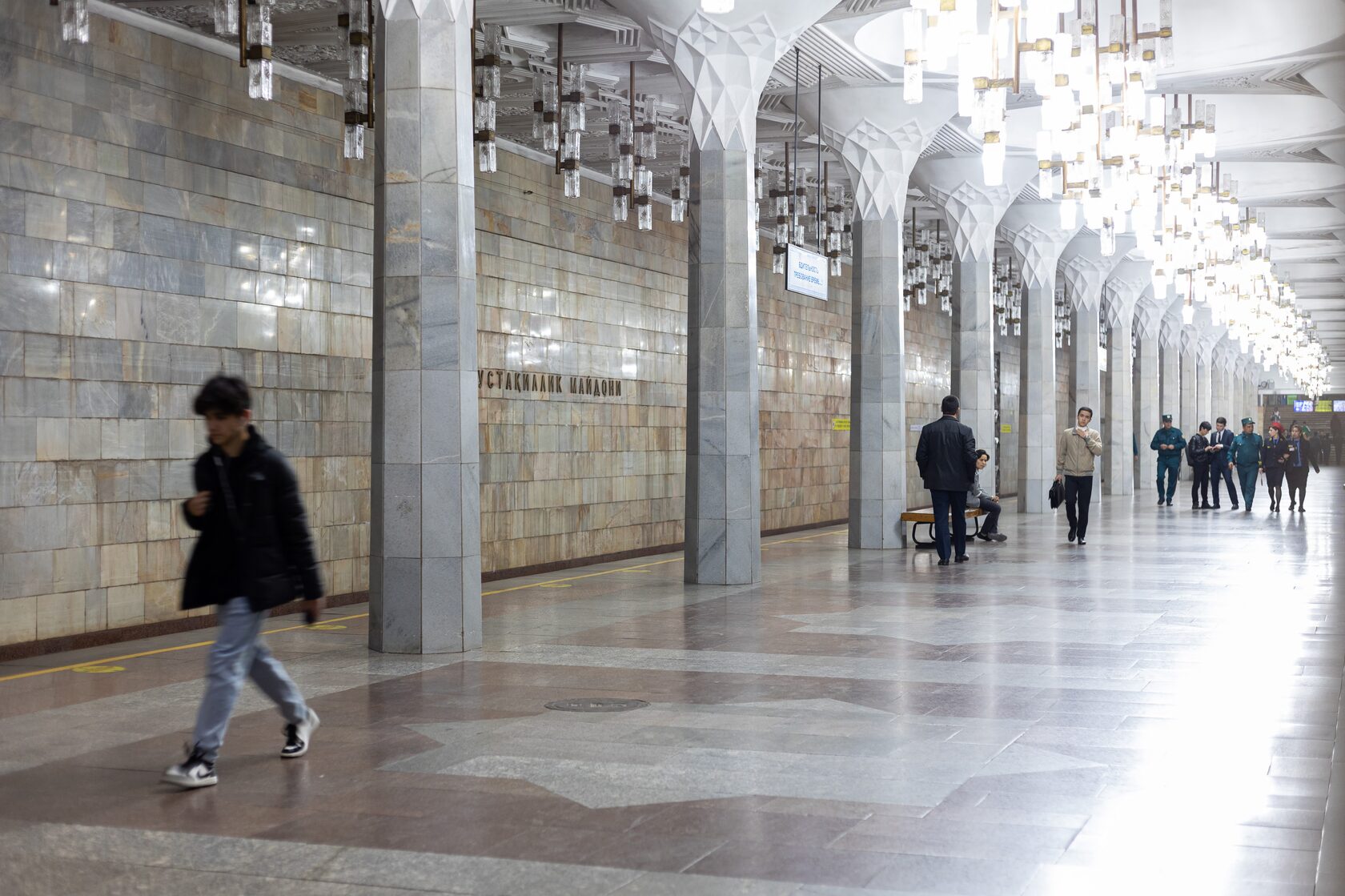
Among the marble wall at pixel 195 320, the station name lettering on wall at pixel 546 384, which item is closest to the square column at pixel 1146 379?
the station name lettering on wall at pixel 546 384

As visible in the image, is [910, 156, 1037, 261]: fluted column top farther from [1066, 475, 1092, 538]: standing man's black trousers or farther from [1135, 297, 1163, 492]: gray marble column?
[1135, 297, 1163, 492]: gray marble column

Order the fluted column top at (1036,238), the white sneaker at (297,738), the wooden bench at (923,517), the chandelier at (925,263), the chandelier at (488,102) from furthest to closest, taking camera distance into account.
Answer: the fluted column top at (1036,238), the chandelier at (925,263), the wooden bench at (923,517), the chandelier at (488,102), the white sneaker at (297,738)

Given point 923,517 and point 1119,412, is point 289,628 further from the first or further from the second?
point 1119,412

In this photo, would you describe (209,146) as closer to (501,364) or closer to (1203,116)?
Result: (501,364)

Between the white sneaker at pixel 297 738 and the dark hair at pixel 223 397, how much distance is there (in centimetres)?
154

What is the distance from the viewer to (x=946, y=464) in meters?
16.4

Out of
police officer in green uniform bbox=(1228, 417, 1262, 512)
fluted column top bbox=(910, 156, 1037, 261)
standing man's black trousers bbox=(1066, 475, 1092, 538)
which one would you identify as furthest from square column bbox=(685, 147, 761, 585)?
police officer in green uniform bbox=(1228, 417, 1262, 512)

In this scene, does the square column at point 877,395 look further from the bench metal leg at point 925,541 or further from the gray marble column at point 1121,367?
the gray marble column at point 1121,367

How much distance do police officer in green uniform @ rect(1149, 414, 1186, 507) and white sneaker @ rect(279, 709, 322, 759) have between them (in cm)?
2477

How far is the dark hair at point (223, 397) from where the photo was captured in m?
6.13

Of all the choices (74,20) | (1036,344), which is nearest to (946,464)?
(74,20)

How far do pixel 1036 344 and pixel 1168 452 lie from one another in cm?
366

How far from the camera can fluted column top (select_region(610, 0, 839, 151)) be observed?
1430cm

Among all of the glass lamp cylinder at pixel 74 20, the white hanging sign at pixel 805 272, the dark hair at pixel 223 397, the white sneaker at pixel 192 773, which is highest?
the glass lamp cylinder at pixel 74 20
